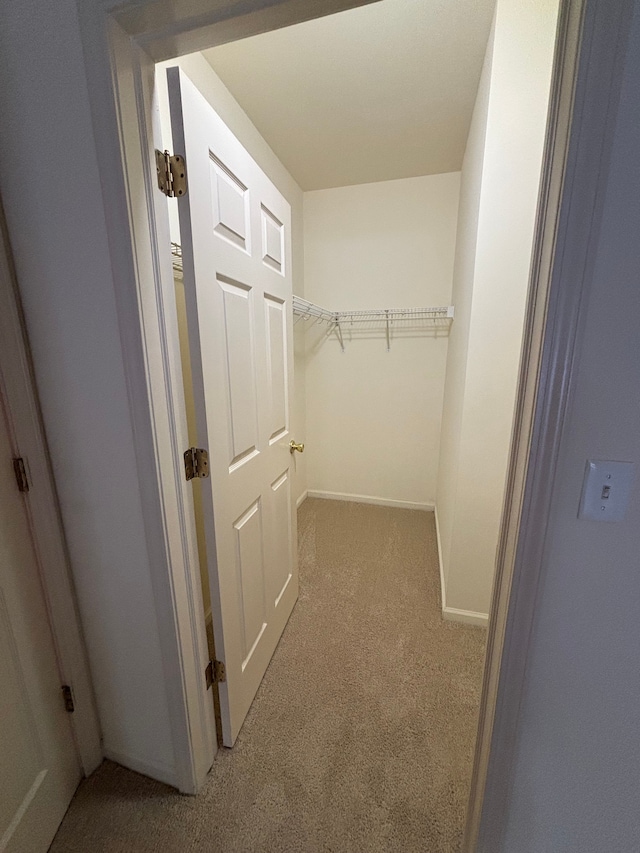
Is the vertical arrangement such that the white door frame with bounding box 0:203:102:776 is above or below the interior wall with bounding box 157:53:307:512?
below

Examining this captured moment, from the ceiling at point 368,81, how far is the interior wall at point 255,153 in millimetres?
61

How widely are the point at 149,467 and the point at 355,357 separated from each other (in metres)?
2.33

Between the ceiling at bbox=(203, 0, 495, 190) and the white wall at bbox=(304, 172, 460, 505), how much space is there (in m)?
0.37

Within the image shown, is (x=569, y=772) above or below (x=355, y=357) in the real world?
below

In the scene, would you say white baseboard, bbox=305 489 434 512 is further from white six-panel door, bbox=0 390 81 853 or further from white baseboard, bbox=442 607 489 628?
white six-panel door, bbox=0 390 81 853

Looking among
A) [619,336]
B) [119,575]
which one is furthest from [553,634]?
[119,575]

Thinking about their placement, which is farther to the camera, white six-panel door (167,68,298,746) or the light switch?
white six-panel door (167,68,298,746)

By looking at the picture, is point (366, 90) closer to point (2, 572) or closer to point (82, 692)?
point (2, 572)

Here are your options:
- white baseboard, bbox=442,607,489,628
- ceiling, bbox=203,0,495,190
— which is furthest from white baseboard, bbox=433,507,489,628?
ceiling, bbox=203,0,495,190

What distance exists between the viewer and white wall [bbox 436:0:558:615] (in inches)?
49.5

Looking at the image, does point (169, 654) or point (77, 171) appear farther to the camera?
point (169, 654)

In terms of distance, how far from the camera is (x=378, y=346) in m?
2.88

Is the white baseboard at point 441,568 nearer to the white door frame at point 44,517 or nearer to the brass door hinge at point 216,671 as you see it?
the brass door hinge at point 216,671

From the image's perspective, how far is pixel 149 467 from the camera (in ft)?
2.81
